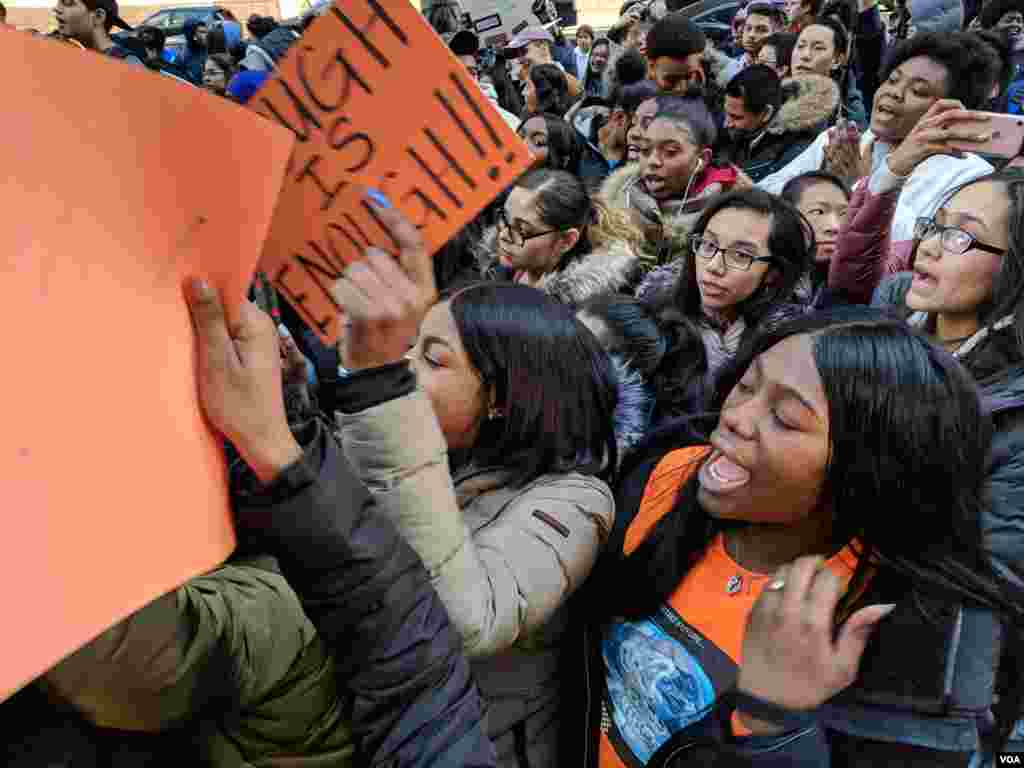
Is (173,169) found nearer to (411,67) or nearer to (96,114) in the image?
(96,114)

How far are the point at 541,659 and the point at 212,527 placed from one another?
65 centimetres

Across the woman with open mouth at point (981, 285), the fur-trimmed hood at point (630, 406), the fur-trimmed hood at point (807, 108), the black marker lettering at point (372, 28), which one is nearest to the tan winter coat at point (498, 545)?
the black marker lettering at point (372, 28)

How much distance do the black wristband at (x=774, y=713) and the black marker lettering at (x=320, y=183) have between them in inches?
27.8

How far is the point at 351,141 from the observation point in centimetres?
90

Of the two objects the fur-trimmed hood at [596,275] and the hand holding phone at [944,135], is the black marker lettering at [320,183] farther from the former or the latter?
the hand holding phone at [944,135]

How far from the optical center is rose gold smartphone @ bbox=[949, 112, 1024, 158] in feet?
6.52

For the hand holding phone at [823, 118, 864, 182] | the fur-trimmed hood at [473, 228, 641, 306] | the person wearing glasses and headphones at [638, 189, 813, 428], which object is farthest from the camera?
the hand holding phone at [823, 118, 864, 182]

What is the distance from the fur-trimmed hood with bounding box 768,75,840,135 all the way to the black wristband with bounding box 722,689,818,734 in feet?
12.3

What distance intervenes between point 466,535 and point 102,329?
52 centimetres

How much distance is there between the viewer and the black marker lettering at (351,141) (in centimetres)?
89

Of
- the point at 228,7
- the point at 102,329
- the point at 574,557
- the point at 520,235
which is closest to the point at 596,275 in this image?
the point at 520,235

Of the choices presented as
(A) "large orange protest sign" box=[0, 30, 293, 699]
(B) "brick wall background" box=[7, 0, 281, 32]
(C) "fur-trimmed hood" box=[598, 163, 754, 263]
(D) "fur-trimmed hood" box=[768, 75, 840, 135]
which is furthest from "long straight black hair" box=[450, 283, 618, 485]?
(B) "brick wall background" box=[7, 0, 281, 32]

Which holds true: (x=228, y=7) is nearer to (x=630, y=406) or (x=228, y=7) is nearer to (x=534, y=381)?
(x=630, y=406)

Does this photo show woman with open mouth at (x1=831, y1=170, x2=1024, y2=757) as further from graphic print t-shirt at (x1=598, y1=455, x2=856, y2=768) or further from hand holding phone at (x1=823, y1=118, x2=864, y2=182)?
hand holding phone at (x1=823, y1=118, x2=864, y2=182)
